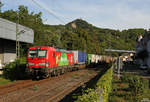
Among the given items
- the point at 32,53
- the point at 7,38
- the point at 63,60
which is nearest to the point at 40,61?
the point at 32,53

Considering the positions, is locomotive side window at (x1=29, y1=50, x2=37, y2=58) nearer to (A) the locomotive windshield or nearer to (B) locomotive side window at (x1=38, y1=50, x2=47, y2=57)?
(A) the locomotive windshield

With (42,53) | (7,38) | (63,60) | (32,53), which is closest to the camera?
(42,53)

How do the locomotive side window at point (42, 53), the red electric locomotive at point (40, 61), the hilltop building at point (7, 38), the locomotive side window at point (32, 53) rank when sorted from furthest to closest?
the hilltop building at point (7, 38) → the locomotive side window at point (32, 53) → the locomotive side window at point (42, 53) → the red electric locomotive at point (40, 61)

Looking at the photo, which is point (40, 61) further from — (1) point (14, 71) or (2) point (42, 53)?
(1) point (14, 71)

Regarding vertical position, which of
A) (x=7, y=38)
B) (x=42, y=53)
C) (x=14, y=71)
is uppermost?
(x=7, y=38)

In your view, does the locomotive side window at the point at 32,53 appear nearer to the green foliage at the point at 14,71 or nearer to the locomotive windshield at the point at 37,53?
the locomotive windshield at the point at 37,53

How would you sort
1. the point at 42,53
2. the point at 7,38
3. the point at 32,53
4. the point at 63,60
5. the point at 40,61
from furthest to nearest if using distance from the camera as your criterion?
the point at 63,60
the point at 7,38
the point at 32,53
the point at 42,53
the point at 40,61

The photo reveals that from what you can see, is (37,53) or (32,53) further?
(32,53)

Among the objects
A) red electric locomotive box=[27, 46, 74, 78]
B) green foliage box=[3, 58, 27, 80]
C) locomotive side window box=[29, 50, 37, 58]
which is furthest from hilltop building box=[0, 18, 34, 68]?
red electric locomotive box=[27, 46, 74, 78]

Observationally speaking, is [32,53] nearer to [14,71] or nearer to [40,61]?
[40,61]

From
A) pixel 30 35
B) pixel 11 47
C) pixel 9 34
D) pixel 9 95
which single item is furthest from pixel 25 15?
pixel 9 95

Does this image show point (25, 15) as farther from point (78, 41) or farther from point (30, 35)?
point (78, 41)

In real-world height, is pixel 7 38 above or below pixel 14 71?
above

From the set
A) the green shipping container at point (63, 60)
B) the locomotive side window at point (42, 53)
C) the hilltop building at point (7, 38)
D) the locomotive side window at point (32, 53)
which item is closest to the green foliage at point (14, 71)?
the hilltop building at point (7, 38)
